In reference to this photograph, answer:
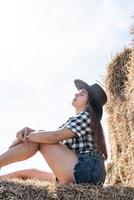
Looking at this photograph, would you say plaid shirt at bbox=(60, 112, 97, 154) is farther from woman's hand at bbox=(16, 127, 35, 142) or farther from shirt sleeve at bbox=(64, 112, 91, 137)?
woman's hand at bbox=(16, 127, 35, 142)

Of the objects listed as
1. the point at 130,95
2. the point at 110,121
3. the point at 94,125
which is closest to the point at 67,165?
the point at 94,125

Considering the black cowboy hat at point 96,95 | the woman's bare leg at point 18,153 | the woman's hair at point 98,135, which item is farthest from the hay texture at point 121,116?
the woman's bare leg at point 18,153

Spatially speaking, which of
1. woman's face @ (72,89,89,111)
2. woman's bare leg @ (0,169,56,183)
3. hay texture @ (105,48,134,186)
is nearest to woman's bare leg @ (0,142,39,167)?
woman's bare leg @ (0,169,56,183)

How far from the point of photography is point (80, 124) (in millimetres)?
4625

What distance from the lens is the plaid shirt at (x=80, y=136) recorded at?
4602 millimetres

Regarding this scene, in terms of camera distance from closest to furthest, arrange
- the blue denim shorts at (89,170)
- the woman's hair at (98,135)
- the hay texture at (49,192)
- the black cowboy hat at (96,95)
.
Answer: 1. the hay texture at (49,192)
2. the blue denim shorts at (89,170)
3. the woman's hair at (98,135)
4. the black cowboy hat at (96,95)

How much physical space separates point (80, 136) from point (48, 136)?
28cm

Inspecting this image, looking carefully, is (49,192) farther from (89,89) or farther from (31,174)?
(89,89)

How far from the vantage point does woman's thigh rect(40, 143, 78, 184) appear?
4.43 meters

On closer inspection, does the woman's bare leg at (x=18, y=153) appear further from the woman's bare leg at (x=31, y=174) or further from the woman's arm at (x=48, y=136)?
the woman's bare leg at (x=31, y=174)

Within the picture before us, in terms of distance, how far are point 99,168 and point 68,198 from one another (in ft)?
1.99

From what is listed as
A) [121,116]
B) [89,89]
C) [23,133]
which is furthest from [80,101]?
[121,116]

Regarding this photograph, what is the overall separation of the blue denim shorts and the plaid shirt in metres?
0.09

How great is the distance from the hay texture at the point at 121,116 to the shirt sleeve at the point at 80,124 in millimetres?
1068
